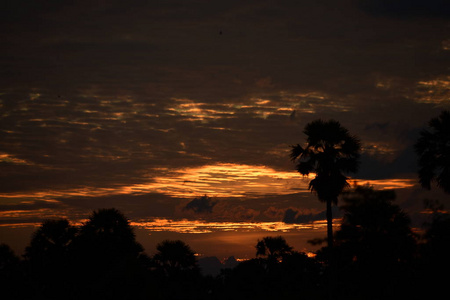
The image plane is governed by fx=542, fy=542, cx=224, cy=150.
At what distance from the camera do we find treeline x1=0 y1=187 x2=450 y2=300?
28.5 m

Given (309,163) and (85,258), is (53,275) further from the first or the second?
(309,163)

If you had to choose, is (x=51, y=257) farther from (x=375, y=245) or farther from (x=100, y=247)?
(x=375, y=245)

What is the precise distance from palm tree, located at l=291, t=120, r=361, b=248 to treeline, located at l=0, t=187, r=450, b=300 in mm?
5849

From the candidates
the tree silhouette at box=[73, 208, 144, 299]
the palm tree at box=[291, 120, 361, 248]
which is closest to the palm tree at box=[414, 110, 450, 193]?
the palm tree at box=[291, 120, 361, 248]

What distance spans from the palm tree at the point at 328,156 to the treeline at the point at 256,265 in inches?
230

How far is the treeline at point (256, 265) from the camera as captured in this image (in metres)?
28.5

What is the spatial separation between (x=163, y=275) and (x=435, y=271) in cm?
3417

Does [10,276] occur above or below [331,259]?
below

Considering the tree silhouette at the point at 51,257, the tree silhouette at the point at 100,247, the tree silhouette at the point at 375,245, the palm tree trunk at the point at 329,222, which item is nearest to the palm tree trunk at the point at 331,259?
the palm tree trunk at the point at 329,222

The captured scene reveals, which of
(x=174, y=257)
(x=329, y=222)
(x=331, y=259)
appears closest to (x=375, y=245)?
(x=331, y=259)

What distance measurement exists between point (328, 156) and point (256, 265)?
35.2 meters

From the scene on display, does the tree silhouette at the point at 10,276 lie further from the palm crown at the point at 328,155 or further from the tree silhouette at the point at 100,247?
the palm crown at the point at 328,155

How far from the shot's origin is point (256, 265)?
3031 inches

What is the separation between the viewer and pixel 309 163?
46312 millimetres
